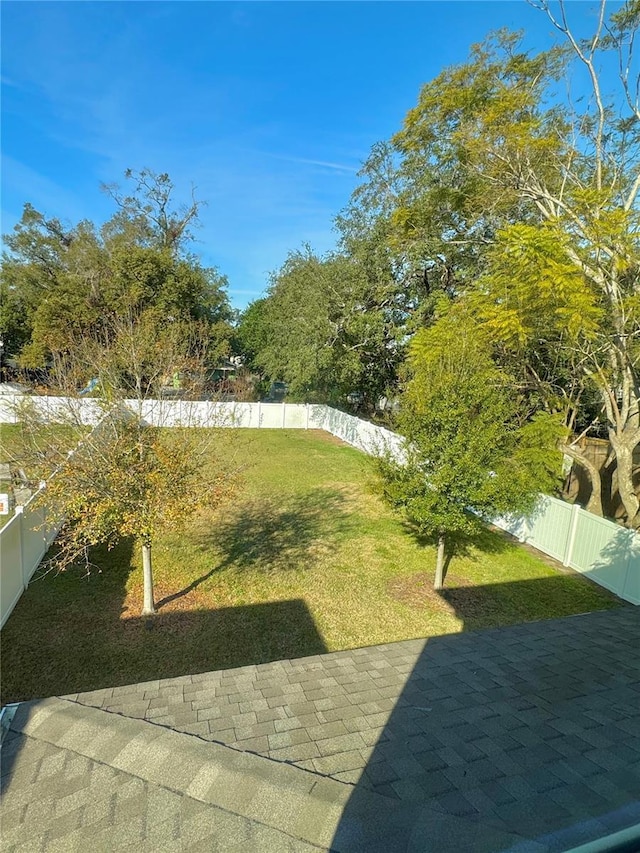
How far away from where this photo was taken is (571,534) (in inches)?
339

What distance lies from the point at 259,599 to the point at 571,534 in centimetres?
609

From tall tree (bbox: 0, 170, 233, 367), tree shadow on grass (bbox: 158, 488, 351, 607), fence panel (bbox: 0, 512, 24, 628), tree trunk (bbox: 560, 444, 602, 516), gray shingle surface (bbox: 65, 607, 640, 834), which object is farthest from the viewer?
tall tree (bbox: 0, 170, 233, 367)

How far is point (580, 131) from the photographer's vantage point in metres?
10.7

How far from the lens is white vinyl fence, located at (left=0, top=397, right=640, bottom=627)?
6078 mm

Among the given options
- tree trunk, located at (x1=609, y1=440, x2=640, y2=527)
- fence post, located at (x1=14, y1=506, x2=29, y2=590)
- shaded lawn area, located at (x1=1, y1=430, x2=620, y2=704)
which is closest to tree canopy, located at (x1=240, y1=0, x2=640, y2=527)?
tree trunk, located at (x1=609, y1=440, x2=640, y2=527)

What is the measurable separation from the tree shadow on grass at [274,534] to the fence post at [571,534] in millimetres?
4420

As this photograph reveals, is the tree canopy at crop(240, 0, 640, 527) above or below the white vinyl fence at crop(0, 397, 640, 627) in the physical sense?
above

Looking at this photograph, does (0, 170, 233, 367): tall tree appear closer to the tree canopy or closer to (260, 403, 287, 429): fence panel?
(260, 403, 287, 429): fence panel

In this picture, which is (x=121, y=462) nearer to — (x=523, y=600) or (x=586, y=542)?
(x=523, y=600)

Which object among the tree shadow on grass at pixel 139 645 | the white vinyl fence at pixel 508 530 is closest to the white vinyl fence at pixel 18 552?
the white vinyl fence at pixel 508 530

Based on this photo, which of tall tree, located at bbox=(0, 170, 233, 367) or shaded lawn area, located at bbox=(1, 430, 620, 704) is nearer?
shaded lawn area, located at bbox=(1, 430, 620, 704)

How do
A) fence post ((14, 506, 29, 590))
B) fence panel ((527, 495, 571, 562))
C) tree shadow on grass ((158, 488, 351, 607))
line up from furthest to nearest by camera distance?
fence panel ((527, 495, 571, 562)), tree shadow on grass ((158, 488, 351, 607)), fence post ((14, 506, 29, 590))

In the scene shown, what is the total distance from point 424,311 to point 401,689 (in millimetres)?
14943

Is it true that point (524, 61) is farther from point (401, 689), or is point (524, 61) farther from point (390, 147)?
point (401, 689)
